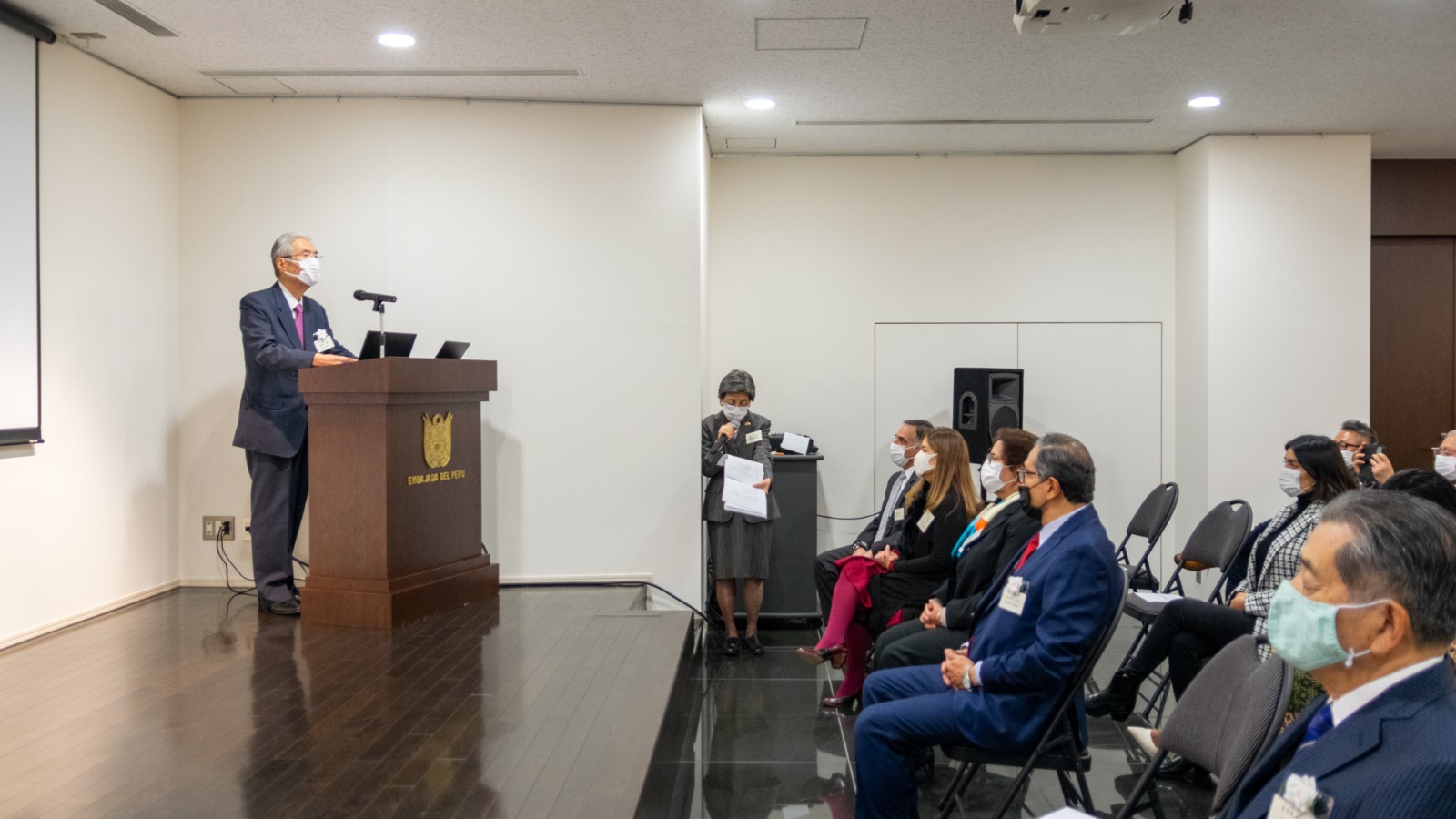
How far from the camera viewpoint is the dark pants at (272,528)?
5.19 metres

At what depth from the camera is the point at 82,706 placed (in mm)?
3682

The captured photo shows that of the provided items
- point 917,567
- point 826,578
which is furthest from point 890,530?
point 917,567

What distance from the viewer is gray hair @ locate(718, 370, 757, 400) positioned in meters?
6.27

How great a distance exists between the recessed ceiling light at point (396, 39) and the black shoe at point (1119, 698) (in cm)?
437

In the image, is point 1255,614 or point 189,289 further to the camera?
point 189,289

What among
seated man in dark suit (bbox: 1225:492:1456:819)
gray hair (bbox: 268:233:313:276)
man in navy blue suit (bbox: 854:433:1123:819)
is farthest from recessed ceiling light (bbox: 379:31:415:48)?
seated man in dark suit (bbox: 1225:492:1456:819)

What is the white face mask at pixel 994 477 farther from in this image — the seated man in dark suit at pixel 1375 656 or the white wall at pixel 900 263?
the white wall at pixel 900 263

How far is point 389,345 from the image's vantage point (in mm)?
4953

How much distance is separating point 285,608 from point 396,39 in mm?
2890

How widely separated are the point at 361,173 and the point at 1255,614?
16.9 feet

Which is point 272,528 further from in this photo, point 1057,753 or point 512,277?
point 1057,753

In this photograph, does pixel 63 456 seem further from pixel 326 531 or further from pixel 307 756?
pixel 307 756

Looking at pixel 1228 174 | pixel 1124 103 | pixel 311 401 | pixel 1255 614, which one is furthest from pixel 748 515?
pixel 1228 174

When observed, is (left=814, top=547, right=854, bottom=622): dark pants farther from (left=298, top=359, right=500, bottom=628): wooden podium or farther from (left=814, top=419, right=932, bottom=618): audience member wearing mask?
(left=298, top=359, right=500, bottom=628): wooden podium
